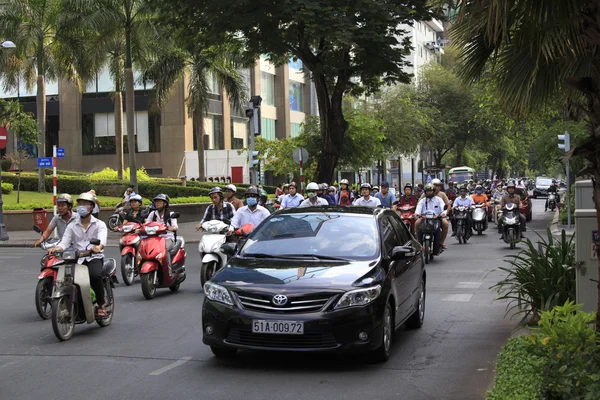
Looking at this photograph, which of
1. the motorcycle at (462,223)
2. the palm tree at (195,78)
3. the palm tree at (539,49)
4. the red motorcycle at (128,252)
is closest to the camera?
the palm tree at (539,49)

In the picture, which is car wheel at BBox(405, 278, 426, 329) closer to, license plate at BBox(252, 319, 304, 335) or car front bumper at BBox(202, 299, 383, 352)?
car front bumper at BBox(202, 299, 383, 352)

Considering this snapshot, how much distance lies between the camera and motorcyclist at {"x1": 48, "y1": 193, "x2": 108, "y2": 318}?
10.3 meters

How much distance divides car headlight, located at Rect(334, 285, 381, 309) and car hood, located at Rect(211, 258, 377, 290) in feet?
0.28

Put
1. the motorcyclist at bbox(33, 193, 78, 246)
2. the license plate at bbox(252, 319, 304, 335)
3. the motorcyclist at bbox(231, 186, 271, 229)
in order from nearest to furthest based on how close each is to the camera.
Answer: the license plate at bbox(252, 319, 304, 335)
the motorcyclist at bbox(33, 193, 78, 246)
the motorcyclist at bbox(231, 186, 271, 229)

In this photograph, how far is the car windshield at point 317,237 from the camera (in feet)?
29.0

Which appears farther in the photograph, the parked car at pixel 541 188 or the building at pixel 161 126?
the parked car at pixel 541 188

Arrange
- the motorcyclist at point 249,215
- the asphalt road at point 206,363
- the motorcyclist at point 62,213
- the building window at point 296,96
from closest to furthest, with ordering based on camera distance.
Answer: the asphalt road at point 206,363
the motorcyclist at point 62,213
the motorcyclist at point 249,215
the building window at point 296,96

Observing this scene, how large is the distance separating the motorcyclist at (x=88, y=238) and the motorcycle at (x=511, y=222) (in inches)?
598

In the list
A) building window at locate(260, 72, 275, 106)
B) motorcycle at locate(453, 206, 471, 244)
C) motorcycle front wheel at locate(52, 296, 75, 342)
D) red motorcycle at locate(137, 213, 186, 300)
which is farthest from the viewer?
building window at locate(260, 72, 275, 106)

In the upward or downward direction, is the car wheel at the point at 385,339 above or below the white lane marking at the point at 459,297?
above

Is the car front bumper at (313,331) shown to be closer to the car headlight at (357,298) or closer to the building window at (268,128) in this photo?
the car headlight at (357,298)

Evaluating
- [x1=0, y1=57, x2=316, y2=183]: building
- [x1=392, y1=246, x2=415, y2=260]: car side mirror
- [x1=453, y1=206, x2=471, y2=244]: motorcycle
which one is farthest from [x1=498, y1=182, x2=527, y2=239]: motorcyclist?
[x1=0, y1=57, x2=316, y2=183]: building

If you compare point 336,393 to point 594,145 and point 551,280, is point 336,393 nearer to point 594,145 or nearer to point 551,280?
point 594,145

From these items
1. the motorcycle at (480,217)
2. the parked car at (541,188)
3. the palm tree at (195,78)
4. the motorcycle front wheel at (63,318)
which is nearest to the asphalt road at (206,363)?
the motorcycle front wheel at (63,318)
